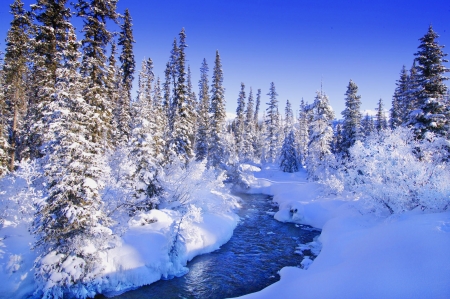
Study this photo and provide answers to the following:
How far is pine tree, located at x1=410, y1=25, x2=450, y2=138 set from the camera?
2108cm

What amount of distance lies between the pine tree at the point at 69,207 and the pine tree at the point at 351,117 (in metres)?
34.6

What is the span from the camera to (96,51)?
641 inches

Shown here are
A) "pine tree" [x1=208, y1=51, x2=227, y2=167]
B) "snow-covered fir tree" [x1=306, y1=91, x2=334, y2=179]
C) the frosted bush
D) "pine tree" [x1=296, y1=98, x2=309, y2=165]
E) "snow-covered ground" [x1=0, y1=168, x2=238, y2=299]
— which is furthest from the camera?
"pine tree" [x1=296, y1=98, x2=309, y2=165]

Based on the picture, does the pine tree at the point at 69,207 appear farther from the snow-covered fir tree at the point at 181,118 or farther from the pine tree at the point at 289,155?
the pine tree at the point at 289,155

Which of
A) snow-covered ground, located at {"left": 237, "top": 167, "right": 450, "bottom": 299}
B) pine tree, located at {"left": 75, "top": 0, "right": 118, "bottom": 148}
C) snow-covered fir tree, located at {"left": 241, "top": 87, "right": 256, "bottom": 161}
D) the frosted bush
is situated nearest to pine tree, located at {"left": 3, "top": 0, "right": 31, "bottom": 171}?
pine tree, located at {"left": 75, "top": 0, "right": 118, "bottom": 148}

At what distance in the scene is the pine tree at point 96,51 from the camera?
52.2 feet

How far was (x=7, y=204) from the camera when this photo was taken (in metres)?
13.7

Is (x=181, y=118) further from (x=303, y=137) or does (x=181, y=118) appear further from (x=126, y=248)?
(x=303, y=137)

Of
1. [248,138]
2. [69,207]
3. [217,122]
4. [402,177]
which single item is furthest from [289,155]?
[69,207]

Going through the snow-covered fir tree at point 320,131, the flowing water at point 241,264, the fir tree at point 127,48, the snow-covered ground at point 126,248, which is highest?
the fir tree at point 127,48

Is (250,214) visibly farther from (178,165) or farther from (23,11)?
(23,11)

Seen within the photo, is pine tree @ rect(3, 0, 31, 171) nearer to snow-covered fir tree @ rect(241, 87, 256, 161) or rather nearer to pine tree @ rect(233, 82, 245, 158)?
pine tree @ rect(233, 82, 245, 158)

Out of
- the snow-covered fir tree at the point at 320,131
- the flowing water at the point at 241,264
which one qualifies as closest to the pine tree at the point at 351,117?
the snow-covered fir tree at the point at 320,131

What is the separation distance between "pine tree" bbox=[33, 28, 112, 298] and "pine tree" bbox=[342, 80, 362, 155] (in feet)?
113
